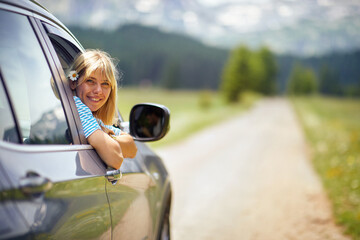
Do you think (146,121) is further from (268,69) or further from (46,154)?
(268,69)

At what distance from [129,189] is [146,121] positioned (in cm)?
62

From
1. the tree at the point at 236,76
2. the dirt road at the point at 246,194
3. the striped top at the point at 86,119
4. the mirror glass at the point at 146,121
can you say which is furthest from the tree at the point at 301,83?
the striped top at the point at 86,119

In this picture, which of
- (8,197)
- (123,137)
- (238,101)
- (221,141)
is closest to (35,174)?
(8,197)

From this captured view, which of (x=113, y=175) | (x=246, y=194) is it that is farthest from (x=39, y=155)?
(x=246, y=194)

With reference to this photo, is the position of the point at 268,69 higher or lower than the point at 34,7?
lower

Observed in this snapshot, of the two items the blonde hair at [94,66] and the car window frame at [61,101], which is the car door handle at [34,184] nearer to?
the car window frame at [61,101]

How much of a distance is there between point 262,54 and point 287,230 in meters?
81.4

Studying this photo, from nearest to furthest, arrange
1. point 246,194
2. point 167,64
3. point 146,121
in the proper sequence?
point 146,121, point 246,194, point 167,64

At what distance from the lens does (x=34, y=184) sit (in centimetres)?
116

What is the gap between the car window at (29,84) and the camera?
4.32 ft

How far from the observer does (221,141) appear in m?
13.7

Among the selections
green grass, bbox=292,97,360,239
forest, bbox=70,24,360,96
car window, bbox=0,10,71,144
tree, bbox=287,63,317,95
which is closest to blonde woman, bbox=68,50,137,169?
car window, bbox=0,10,71,144

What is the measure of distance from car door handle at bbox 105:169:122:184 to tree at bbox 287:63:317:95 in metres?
101

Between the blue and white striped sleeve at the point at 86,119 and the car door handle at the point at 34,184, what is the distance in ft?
1.70
